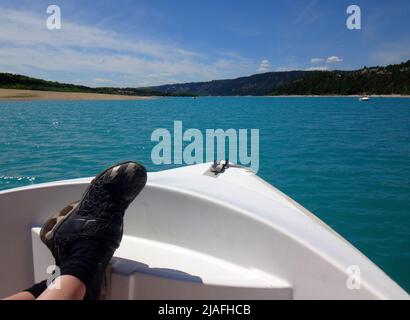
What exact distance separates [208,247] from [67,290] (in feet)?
3.26

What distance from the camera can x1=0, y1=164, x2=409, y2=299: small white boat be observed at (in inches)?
60.0

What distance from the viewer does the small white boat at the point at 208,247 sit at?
5.00 feet

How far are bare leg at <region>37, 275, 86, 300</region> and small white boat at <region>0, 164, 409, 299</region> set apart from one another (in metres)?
0.39

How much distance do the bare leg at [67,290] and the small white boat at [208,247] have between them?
0.39 meters

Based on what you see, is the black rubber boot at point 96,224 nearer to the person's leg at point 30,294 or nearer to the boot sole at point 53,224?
the boot sole at point 53,224

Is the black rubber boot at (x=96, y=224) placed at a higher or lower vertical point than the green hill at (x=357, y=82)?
lower

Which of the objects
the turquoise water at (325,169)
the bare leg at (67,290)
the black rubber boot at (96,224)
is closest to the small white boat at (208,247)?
the black rubber boot at (96,224)

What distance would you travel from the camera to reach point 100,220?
5.45 ft

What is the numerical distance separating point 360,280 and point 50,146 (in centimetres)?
1252

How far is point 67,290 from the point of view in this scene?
1334mm

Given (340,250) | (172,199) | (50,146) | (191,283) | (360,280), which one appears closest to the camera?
(360,280)

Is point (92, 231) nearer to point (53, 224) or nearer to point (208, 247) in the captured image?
point (53, 224)
